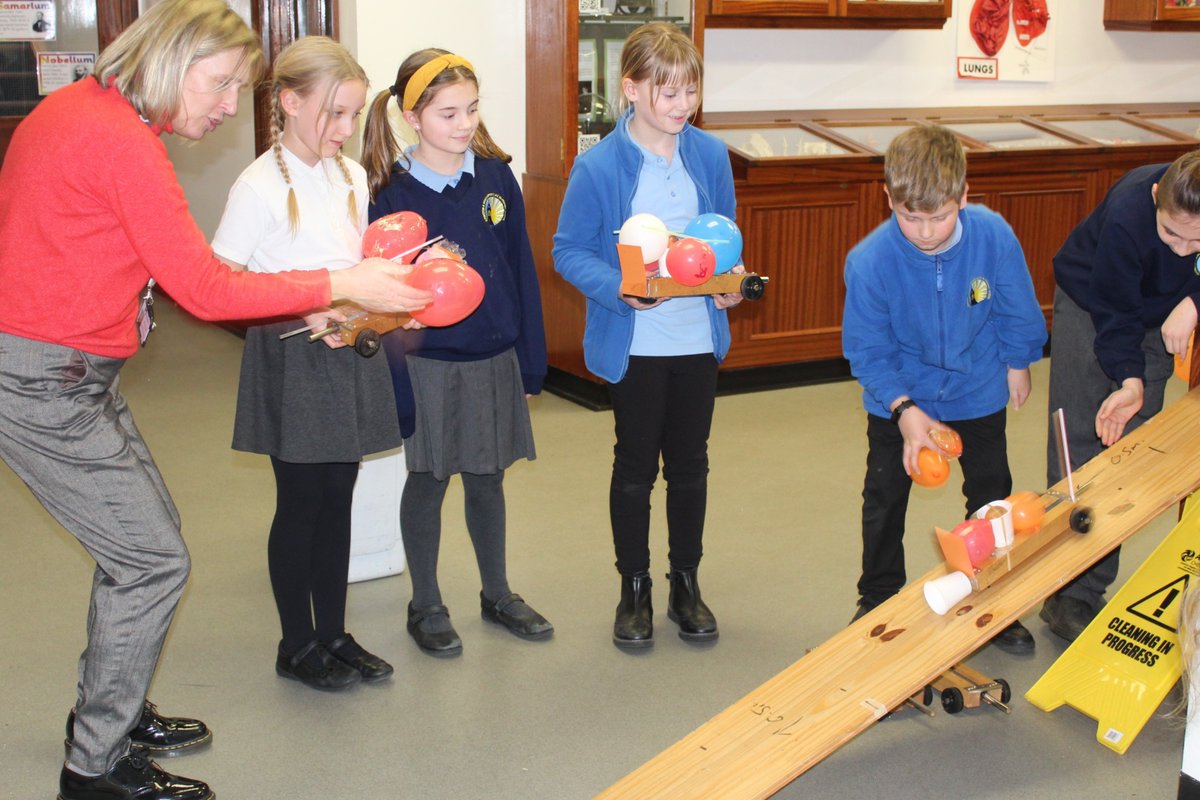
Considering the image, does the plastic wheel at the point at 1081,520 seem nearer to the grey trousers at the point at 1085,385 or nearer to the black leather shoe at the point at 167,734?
the grey trousers at the point at 1085,385

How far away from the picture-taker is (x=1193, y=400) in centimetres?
266

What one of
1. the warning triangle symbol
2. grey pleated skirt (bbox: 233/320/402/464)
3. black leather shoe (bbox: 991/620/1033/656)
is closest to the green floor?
black leather shoe (bbox: 991/620/1033/656)

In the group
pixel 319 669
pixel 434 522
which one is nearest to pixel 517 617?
pixel 434 522

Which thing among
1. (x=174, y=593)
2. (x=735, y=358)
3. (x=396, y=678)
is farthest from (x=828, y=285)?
(x=174, y=593)

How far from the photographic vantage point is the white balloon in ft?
8.46

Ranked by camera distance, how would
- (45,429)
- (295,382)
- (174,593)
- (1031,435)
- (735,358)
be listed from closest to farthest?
(45,429)
(174,593)
(295,382)
(1031,435)
(735,358)

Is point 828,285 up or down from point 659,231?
down

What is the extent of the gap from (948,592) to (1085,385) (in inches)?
38.5

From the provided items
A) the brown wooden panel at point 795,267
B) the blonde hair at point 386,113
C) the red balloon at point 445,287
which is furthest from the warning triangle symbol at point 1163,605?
the brown wooden panel at point 795,267

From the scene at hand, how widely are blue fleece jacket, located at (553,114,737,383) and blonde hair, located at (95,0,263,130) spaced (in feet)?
3.19

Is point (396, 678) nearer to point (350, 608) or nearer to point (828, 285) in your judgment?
point (350, 608)

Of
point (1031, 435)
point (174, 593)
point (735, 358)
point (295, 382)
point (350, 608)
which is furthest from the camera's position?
point (735, 358)

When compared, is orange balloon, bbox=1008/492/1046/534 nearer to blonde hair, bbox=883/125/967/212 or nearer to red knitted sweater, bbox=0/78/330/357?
blonde hair, bbox=883/125/967/212

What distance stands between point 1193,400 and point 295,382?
1.89 m
